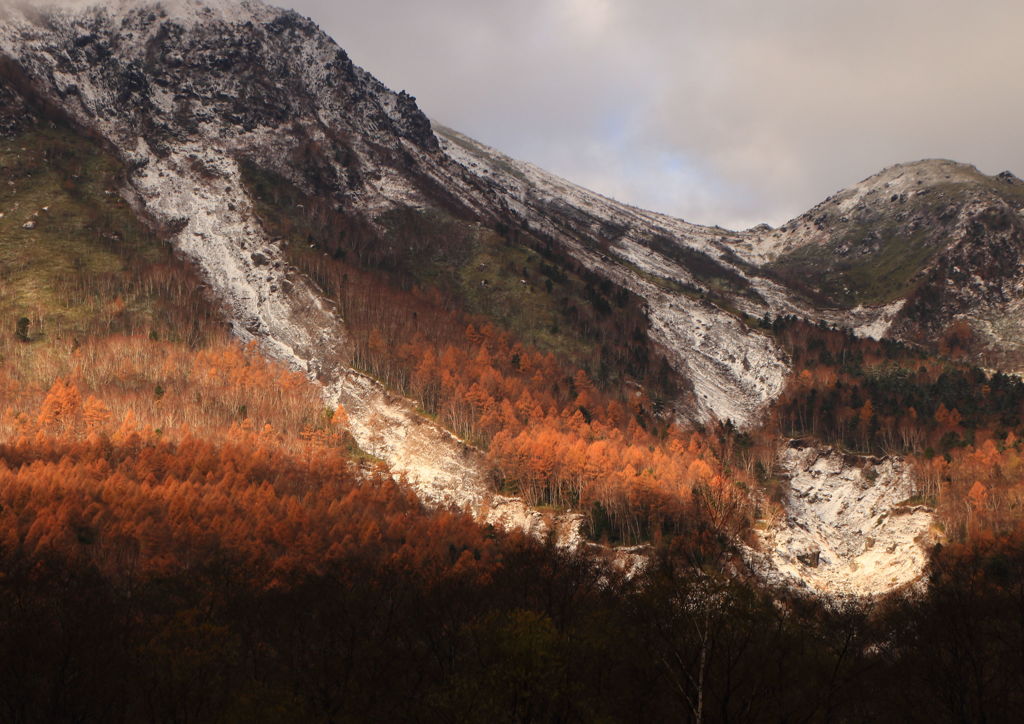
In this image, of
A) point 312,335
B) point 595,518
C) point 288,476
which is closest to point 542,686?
point 595,518

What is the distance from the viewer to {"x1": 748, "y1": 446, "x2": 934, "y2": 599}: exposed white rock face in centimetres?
11525

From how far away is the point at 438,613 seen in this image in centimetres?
5566

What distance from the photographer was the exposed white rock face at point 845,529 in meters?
115

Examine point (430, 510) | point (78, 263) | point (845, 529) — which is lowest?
point (430, 510)

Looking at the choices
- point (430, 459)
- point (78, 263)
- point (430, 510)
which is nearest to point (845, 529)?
point (430, 510)

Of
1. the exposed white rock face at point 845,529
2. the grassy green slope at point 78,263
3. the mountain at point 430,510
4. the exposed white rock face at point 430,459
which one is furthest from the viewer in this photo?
the grassy green slope at point 78,263

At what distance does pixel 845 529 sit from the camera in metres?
140

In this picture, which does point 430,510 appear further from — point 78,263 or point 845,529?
point 78,263

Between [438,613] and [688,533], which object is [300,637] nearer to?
[438,613]

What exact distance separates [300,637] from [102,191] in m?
190

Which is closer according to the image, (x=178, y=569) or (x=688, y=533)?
(x=178, y=569)

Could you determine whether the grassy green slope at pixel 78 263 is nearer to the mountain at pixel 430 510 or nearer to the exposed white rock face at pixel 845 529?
the mountain at pixel 430 510

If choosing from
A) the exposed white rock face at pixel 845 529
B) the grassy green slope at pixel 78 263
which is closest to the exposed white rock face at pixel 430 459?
the exposed white rock face at pixel 845 529

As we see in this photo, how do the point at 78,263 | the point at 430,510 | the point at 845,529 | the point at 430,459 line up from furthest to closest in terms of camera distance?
the point at 78,263 → the point at 845,529 → the point at 430,459 → the point at 430,510
